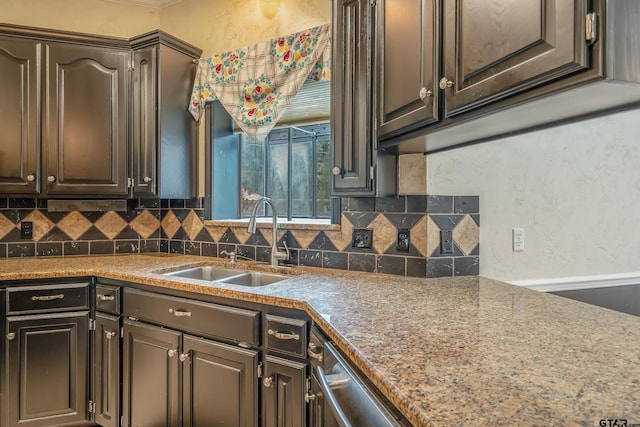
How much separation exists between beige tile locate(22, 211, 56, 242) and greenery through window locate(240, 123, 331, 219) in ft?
A: 4.18

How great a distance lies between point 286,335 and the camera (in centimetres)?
156

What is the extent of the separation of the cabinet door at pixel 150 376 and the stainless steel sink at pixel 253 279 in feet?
1.52

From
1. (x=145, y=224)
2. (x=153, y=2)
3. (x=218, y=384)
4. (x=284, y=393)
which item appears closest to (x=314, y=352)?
(x=284, y=393)

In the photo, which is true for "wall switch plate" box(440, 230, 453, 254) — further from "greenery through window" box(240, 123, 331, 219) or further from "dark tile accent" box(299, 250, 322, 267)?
"greenery through window" box(240, 123, 331, 219)

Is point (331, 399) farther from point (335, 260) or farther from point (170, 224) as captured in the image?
point (170, 224)

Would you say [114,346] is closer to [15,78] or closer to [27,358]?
[27,358]

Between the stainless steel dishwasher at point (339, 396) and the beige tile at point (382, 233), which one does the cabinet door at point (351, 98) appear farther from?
the stainless steel dishwasher at point (339, 396)

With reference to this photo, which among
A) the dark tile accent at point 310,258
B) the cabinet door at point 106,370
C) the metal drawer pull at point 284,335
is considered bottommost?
the cabinet door at point 106,370

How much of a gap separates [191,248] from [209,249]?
0.59ft

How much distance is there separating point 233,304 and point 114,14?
2.44 m

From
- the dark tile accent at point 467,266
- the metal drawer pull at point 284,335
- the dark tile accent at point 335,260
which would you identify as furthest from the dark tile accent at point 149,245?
the dark tile accent at point 467,266

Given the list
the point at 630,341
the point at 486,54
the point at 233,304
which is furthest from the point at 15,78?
the point at 630,341

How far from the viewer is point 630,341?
104 cm

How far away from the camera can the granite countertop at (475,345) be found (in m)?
0.70
